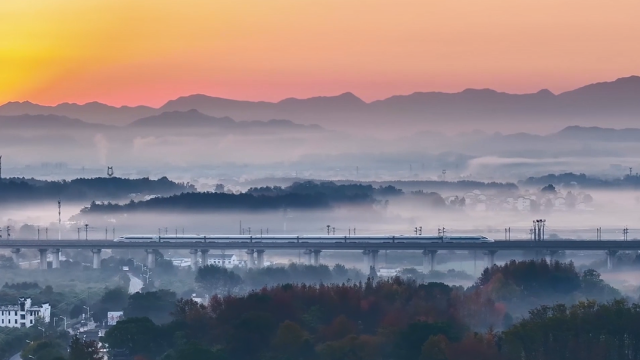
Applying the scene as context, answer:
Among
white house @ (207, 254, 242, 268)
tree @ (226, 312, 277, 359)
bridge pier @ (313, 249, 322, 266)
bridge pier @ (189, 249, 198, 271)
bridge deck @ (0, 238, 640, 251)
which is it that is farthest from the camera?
white house @ (207, 254, 242, 268)

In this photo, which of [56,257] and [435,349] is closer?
[435,349]

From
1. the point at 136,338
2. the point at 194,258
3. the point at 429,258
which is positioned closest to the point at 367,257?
the point at 429,258

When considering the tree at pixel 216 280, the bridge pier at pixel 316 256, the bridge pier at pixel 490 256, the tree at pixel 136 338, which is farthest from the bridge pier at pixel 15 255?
the tree at pixel 136 338

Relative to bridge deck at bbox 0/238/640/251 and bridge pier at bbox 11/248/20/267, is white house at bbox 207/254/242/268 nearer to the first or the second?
bridge deck at bbox 0/238/640/251

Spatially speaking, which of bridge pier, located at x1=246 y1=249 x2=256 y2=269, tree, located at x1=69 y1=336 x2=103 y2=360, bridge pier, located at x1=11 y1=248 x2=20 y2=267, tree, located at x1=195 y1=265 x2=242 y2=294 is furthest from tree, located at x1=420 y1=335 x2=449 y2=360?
bridge pier, located at x1=11 y1=248 x2=20 y2=267

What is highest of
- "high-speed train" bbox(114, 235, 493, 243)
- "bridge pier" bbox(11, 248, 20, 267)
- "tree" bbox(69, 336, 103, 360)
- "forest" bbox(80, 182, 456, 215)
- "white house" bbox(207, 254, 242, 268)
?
"forest" bbox(80, 182, 456, 215)

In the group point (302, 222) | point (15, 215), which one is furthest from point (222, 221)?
point (15, 215)

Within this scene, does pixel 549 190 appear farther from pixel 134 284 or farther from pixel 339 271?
pixel 134 284
